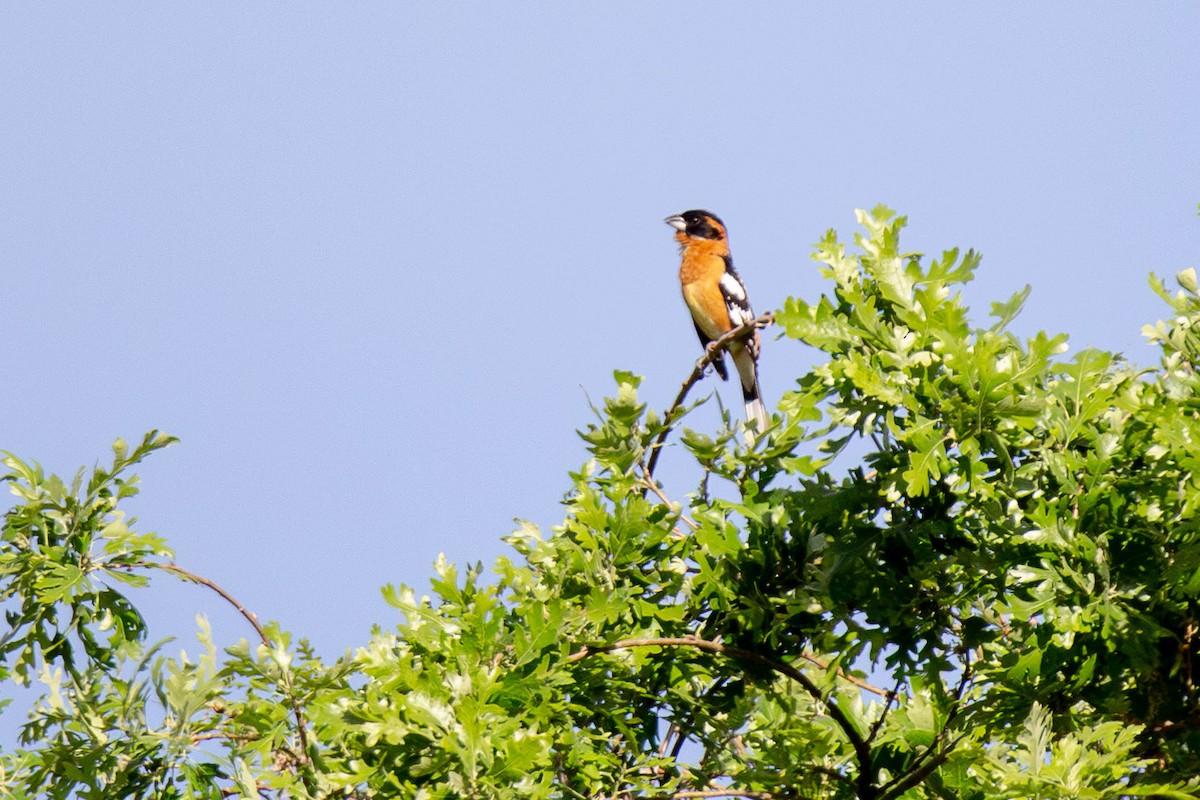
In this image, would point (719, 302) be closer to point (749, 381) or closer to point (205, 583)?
point (749, 381)

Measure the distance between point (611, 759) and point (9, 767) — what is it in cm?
268

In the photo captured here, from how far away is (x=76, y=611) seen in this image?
187 inches

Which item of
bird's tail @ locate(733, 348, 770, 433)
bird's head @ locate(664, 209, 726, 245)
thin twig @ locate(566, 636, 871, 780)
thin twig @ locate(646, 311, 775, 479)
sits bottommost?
thin twig @ locate(566, 636, 871, 780)

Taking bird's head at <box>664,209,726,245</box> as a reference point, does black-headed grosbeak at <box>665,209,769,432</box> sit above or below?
below

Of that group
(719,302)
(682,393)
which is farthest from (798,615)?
(719,302)

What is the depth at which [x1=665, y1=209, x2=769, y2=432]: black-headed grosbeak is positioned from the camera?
10375 millimetres

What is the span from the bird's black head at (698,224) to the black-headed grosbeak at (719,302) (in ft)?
0.23

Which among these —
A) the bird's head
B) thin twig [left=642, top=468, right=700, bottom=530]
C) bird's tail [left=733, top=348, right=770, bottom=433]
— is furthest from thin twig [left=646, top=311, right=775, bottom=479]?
the bird's head

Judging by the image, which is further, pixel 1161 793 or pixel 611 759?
pixel 611 759

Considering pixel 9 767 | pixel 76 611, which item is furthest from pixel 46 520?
pixel 9 767

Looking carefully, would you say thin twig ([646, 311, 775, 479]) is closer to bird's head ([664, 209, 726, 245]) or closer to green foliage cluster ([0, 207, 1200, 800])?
green foliage cluster ([0, 207, 1200, 800])

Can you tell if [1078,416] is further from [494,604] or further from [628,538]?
[494,604]

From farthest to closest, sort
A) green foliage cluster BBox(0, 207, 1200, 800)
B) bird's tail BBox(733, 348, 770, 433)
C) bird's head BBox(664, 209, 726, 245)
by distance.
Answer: bird's head BBox(664, 209, 726, 245) → bird's tail BBox(733, 348, 770, 433) → green foliage cluster BBox(0, 207, 1200, 800)

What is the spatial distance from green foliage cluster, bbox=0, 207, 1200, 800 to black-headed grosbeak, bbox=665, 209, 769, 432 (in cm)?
566
